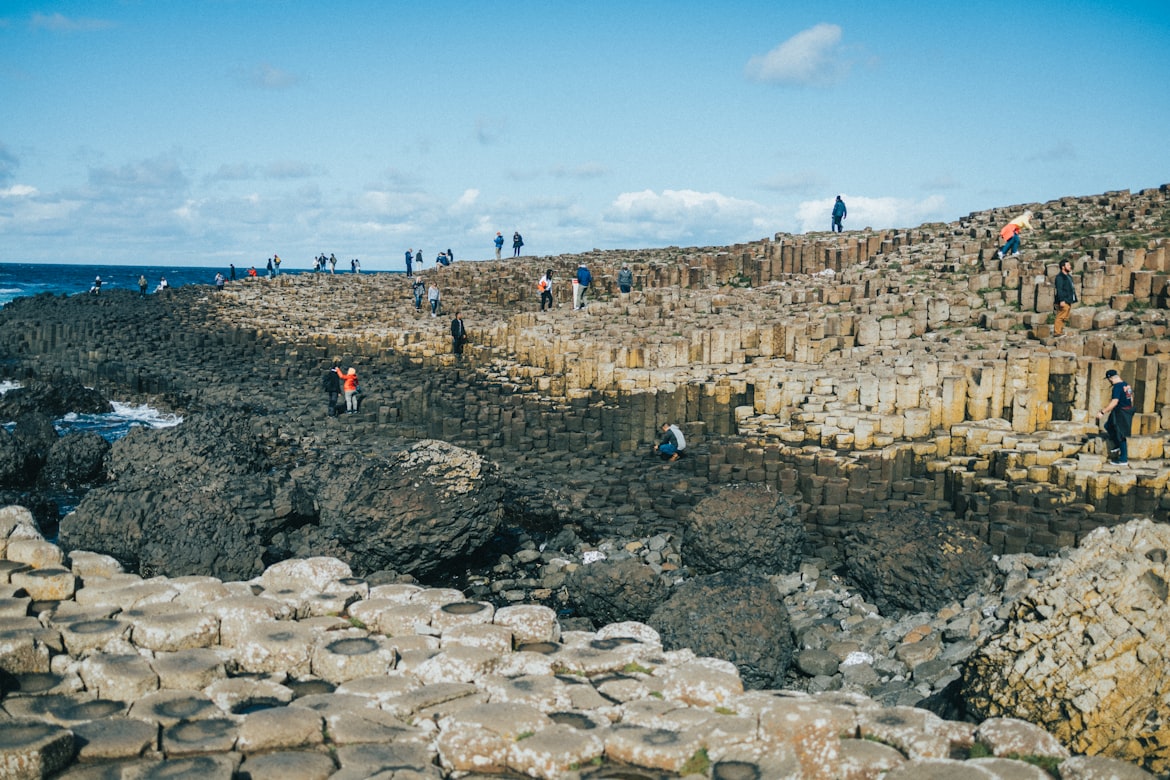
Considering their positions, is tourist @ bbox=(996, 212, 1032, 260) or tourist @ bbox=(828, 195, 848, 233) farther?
tourist @ bbox=(828, 195, 848, 233)

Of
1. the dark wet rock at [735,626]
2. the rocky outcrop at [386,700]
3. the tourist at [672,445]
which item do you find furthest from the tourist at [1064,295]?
the rocky outcrop at [386,700]

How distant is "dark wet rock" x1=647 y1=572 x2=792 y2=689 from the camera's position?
10.5 m

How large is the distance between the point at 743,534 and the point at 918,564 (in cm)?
243

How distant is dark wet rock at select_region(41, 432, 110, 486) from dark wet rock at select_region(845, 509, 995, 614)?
613 inches

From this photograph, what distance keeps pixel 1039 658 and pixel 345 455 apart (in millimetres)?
13218

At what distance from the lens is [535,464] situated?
19000 millimetres

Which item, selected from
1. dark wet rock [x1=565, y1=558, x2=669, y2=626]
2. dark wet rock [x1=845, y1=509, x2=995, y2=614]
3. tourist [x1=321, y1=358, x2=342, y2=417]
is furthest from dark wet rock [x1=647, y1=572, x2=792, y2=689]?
tourist [x1=321, y1=358, x2=342, y2=417]

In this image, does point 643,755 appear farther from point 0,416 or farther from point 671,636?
point 0,416

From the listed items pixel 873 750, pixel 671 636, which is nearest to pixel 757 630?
pixel 671 636

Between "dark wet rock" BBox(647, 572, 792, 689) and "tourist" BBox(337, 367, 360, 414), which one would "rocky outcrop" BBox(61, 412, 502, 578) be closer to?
"dark wet rock" BBox(647, 572, 792, 689)

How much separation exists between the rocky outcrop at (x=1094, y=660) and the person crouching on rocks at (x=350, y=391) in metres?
17.6

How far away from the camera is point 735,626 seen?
10680 mm

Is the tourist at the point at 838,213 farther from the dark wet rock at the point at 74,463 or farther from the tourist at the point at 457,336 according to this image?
the dark wet rock at the point at 74,463

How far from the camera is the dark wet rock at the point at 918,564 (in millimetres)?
11898
